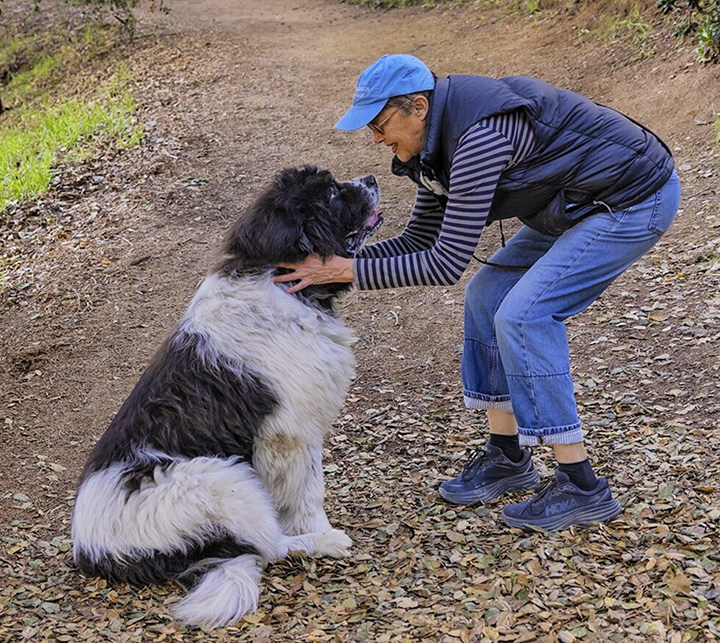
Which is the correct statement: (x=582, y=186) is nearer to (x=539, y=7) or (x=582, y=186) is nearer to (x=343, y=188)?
(x=343, y=188)

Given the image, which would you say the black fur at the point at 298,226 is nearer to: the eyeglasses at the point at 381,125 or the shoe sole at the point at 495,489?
the eyeglasses at the point at 381,125

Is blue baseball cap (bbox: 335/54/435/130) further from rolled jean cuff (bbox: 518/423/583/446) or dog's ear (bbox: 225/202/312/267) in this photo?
rolled jean cuff (bbox: 518/423/583/446)

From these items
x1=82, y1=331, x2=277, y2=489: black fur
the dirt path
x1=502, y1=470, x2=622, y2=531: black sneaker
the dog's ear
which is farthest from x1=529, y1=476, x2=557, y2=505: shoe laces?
the dog's ear

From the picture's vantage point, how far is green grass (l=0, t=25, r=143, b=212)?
9.05 metres

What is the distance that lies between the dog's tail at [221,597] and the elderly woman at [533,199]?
45.6 inches

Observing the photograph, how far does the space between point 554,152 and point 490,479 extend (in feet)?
5.17

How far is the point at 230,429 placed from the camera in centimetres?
350

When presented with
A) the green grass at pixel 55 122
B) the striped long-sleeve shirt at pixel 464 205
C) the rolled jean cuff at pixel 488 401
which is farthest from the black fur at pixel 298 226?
the green grass at pixel 55 122

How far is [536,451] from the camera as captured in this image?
4.53m

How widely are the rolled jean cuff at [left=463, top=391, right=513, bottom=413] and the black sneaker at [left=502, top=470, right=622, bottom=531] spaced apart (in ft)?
1.37

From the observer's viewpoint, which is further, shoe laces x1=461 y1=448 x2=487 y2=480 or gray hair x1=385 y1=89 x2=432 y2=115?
shoe laces x1=461 y1=448 x2=487 y2=480

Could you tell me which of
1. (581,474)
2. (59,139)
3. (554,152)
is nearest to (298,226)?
(554,152)

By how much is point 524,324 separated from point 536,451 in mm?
1342

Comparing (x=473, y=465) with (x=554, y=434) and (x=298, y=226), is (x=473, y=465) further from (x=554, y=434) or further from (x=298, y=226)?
(x=298, y=226)
